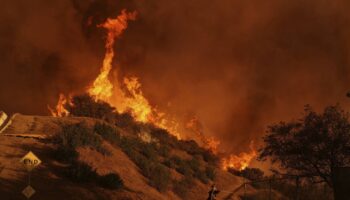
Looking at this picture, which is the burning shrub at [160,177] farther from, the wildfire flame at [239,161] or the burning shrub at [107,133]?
the wildfire flame at [239,161]

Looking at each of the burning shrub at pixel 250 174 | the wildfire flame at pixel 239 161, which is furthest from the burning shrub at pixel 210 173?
the wildfire flame at pixel 239 161

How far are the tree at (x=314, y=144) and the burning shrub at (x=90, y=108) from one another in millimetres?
26088

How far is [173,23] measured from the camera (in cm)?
7206

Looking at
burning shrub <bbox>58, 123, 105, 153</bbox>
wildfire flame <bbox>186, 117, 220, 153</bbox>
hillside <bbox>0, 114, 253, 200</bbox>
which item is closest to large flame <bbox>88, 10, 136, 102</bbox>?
wildfire flame <bbox>186, 117, 220, 153</bbox>

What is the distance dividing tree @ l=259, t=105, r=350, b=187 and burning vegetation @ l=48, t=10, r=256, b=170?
1051 inches

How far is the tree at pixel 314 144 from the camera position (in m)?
22.8

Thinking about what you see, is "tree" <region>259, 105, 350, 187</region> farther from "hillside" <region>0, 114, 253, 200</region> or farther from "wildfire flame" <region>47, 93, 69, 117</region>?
"wildfire flame" <region>47, 93, 69, 117</region>

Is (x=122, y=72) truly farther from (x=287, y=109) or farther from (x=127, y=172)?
(x=127, y=172)

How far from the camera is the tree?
74.9 feet

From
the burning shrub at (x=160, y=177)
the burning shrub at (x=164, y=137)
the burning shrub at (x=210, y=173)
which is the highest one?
the burning shrub at (x=164, y=137)

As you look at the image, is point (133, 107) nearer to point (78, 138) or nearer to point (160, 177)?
point (160, 177)

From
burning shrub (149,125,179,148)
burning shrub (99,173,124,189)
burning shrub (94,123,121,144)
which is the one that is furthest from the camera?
burning shrub (149,125,179,148)

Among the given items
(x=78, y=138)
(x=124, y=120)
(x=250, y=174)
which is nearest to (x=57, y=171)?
(x=78, y=138)

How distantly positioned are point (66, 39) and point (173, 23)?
56.8ft
